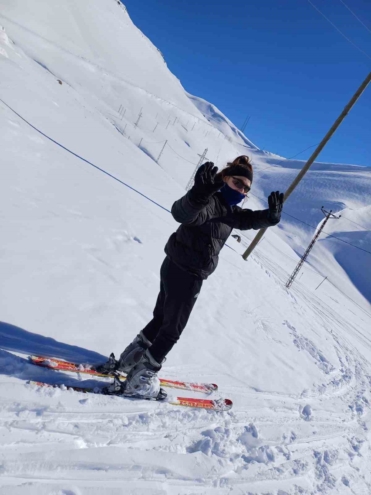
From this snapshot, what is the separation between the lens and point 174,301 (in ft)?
8.36

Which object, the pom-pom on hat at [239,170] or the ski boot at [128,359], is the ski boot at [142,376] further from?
the pom-pom on hat at [239,170]

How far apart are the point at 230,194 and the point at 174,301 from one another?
96 cm

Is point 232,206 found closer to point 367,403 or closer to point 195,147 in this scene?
point 367,403

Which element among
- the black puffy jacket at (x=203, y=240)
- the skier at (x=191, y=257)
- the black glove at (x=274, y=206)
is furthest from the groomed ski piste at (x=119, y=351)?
the black glove at (x=274, y=206)

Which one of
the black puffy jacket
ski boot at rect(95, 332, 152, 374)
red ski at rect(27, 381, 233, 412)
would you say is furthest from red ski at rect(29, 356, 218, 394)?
the black puffy jacket

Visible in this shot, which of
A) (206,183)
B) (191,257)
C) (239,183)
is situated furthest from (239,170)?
(191,257)

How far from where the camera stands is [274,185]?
86375 mm

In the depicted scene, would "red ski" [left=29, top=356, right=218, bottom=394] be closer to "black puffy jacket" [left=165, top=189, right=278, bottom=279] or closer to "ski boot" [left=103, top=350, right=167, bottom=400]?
"ski boot" [left=103, top=350, right=167, bottom=400]

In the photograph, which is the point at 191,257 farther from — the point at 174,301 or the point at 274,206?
the point at 274,206

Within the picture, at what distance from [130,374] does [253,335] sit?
11.2 feet

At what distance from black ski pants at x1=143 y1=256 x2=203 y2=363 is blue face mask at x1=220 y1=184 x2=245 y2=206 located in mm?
670

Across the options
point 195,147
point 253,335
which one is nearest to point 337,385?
point 253,335

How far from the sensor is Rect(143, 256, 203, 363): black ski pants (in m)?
2.53

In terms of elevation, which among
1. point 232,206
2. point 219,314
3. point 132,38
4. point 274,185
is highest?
point 132,38
